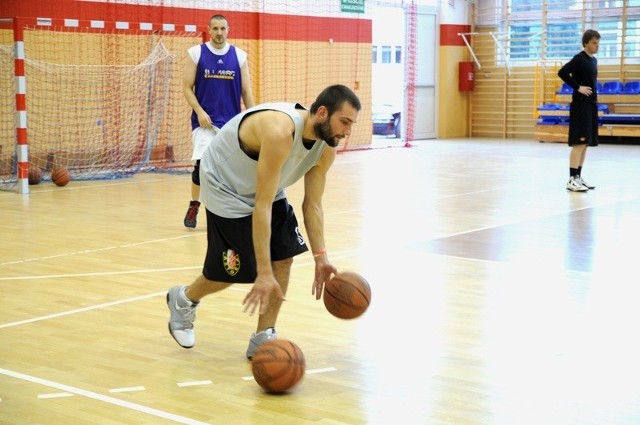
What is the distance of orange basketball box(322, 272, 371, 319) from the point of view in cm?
409

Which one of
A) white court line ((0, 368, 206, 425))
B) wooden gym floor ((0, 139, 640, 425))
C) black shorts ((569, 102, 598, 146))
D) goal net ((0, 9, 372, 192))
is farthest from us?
goal net ((0, 9, 372, 192))

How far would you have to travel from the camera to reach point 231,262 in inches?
164

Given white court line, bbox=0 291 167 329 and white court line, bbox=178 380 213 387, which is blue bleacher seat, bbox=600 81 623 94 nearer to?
white court line, bbox=0 291 167 329

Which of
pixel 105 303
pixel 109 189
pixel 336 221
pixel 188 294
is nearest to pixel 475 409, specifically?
pixel 188 294

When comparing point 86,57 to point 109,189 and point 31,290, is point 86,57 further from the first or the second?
point 31,290

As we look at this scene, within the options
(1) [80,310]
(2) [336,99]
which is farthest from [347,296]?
(1) [80,310]

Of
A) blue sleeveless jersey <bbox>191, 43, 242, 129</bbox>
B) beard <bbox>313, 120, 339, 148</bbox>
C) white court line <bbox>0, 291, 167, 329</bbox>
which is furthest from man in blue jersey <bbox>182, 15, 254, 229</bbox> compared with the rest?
beard <bbox>313, 120, 339, 148</bbox>

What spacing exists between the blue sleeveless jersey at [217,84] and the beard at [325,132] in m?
4.33

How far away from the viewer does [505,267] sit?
658 centimetres

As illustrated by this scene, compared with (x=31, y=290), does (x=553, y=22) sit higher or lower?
higher

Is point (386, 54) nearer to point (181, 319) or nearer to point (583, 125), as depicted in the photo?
point (583, 125)

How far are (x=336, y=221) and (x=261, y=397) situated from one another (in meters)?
4.95

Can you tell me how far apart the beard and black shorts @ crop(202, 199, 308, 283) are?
0.54 metres

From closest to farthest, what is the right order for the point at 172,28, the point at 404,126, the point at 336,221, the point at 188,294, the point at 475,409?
the point at 475,409, the point at 188,294, the point at 336,221, the point at 172,28, the point at 404,126
